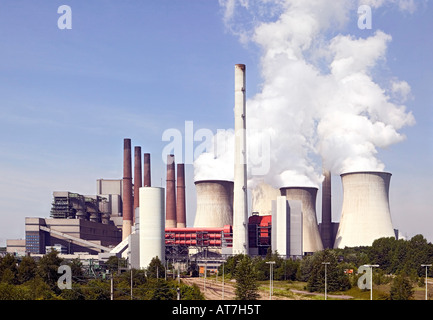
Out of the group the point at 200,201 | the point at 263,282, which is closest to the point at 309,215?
the point at 200,201

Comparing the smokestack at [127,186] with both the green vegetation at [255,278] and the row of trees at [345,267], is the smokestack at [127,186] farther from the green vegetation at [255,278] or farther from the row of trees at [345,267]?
the row of trees at [345,267]

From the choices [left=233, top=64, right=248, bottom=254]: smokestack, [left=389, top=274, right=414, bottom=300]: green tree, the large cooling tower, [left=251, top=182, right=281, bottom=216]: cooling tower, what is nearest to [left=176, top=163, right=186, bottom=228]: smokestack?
[left=251, top=182, right=281, bottom=216]: cooling tower

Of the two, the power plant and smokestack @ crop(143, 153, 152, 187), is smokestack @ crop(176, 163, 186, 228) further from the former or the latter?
smokestack @ crop(143, 153, 152, 187)

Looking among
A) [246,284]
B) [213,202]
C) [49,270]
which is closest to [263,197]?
[213,202]

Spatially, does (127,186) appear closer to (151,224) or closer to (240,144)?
(240,144)

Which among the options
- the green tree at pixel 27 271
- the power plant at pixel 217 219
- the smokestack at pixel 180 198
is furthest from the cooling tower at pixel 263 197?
the green tree at pixel 27 271

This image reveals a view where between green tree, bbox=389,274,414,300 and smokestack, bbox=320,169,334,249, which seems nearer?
green tree, bbox=389,274,414,300
